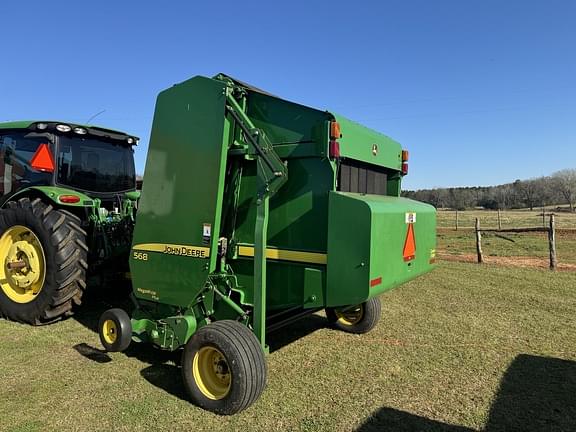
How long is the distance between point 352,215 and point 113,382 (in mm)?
2585

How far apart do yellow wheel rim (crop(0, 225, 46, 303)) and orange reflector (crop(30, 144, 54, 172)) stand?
80cm

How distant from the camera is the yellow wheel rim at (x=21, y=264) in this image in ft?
17.2

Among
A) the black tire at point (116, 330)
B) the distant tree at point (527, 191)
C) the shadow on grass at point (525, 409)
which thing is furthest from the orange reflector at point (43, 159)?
the distant tree at point (527, 191)

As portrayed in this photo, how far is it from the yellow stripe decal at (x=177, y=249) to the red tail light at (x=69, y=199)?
1.68 m

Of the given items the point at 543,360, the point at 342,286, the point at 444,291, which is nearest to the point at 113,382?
the point at 342,286

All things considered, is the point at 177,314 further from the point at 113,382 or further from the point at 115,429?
the point at 115,429

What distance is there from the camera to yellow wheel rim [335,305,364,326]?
532 cm

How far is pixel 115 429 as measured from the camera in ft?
9.93

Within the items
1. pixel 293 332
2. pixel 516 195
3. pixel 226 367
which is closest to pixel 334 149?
pixel 226 367

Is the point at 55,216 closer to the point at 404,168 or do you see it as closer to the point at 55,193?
the point at 55,193

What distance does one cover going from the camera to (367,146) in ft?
13.0

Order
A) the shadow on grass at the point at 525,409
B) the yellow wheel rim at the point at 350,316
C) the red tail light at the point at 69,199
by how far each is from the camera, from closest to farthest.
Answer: the shadow on grass at the point at 525,409 → the red tail light at the point at 69,199 → the yellow wheel rim at the point at 350,316

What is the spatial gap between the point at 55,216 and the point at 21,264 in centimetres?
82

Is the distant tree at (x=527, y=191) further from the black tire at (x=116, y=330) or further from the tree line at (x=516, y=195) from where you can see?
the black tire at (x=116, y=330)
